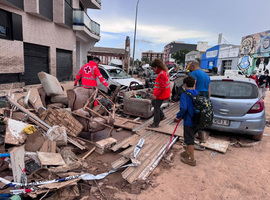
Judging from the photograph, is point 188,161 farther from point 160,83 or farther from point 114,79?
point 114,79

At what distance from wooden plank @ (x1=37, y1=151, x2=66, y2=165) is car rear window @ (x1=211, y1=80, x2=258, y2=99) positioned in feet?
12.9

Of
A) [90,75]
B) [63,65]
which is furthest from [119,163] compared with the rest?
[63,65]

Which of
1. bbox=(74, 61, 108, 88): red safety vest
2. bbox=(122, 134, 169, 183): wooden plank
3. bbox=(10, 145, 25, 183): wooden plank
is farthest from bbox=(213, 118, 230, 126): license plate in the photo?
bbox=(10, 145, 25, 183): wooden plank

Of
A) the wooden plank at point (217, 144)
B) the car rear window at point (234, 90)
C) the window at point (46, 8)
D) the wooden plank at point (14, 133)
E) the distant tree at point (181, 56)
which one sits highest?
the distant tree at point (181, 56)

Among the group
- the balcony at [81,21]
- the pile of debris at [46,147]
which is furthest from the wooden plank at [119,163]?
the balcony at [81,21]

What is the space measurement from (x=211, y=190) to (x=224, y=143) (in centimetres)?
190

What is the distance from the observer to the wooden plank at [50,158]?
2.70 metres

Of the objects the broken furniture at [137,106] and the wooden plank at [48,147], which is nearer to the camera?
the wooden plank at [48,147]

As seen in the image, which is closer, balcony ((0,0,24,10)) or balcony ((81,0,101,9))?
balcony ((0,0,24,10))

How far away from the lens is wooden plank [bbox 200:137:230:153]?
4.07m

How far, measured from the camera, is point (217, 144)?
4289mm

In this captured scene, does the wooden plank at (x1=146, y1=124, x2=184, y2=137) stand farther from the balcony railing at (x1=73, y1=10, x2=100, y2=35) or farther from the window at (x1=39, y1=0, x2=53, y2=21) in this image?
the balcony railing at (x1=73, y1=10, x2=100, y2=35)

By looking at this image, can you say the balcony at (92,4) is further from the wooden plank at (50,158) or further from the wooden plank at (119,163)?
the wooden plank at (119,163)

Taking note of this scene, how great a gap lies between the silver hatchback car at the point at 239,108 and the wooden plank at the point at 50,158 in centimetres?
363
